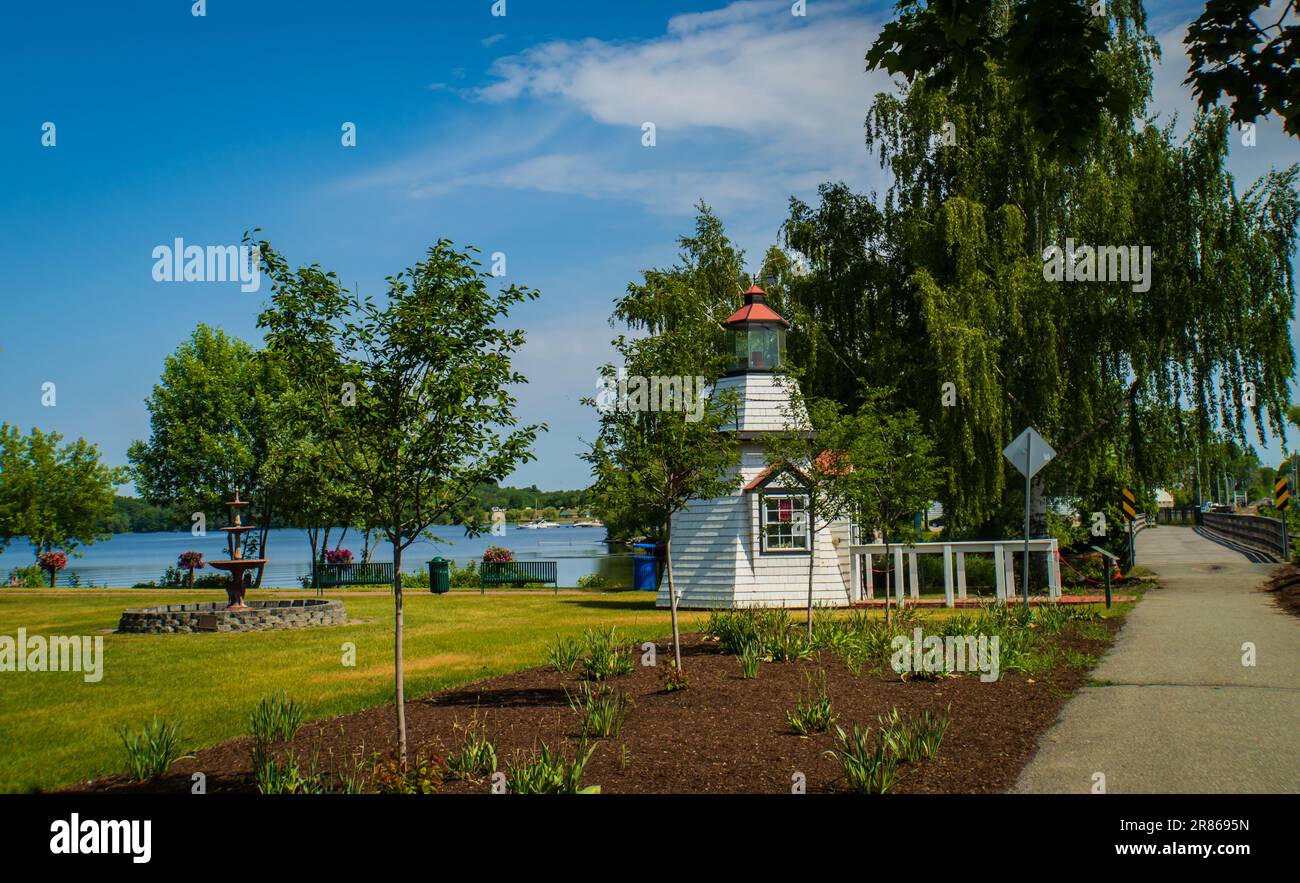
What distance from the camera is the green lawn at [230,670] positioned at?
393 inches

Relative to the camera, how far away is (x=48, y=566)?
40.9 m

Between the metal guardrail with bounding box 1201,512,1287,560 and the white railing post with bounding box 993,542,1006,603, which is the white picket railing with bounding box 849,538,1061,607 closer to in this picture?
the white railing post with bounding box 993,542,1006,603

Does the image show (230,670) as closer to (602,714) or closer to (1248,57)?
(602,714)

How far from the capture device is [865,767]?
6.95 metres

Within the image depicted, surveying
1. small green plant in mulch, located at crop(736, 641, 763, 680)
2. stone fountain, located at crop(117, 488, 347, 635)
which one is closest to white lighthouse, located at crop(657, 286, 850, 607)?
stone fountain, located at crop(117, 488, 347, 635)

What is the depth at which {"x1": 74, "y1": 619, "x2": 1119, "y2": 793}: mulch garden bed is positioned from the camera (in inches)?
295

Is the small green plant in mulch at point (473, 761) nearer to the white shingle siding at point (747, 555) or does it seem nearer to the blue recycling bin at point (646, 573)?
the white shingle siding at point (747, 555)

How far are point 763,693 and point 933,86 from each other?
6766 mm

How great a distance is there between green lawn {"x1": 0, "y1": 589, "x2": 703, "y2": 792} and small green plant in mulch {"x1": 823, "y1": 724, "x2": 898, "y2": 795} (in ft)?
20.6

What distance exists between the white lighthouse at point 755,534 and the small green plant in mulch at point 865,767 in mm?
16100

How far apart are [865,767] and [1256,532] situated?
42258mm
